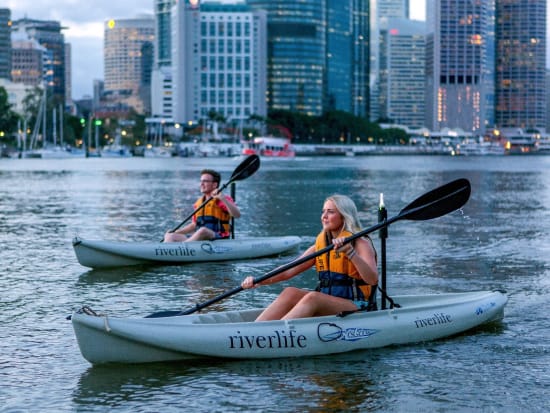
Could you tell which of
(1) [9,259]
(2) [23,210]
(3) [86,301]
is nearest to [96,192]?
(2) [23,210]

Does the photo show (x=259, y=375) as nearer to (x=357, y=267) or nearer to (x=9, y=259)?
(x=357, y=267)

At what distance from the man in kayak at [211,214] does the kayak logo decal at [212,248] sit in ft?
0.52

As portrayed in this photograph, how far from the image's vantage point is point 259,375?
10508 mm

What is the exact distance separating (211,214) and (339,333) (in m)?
7.90

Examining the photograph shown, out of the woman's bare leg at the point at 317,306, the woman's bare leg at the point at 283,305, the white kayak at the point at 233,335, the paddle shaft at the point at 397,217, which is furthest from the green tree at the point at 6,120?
the woman's bare leg at the point at 317,306

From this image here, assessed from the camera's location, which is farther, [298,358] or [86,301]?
[86,301]

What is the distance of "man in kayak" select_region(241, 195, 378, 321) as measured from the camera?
34.7 feet

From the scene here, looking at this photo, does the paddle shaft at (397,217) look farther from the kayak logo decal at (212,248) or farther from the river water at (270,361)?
the kayak logo decal at (212,248)

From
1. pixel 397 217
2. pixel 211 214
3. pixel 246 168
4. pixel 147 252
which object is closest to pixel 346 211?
pixel 397 217

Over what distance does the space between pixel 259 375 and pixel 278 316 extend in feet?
2.19

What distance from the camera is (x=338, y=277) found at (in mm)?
10859

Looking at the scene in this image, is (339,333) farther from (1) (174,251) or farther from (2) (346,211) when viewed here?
(1) (174,251)

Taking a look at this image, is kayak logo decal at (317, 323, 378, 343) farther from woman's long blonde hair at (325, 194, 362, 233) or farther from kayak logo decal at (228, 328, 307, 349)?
woman's long blonde hair at (325, 194, 362, 233)

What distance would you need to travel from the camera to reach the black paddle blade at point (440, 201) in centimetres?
1138
